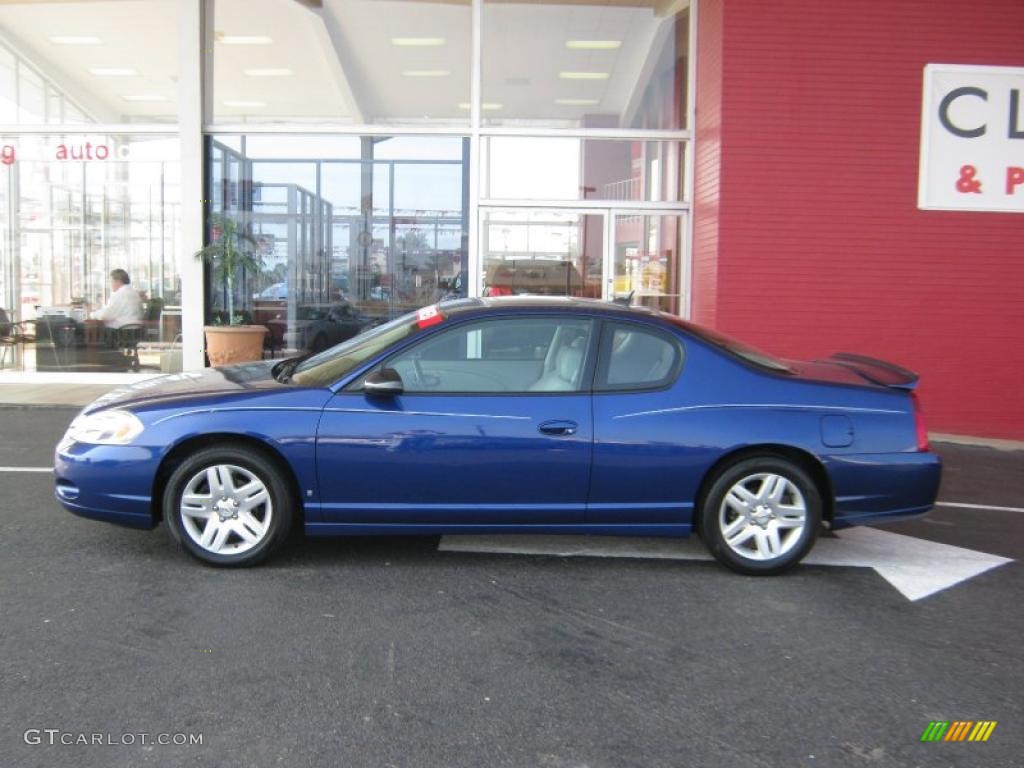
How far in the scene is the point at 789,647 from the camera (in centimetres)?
414

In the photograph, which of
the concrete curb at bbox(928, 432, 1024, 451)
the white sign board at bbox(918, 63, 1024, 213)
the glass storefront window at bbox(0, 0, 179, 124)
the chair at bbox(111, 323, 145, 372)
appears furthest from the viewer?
the chair at bbox(111, 323, 145, 372)

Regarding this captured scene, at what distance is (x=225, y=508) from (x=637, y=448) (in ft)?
7.14

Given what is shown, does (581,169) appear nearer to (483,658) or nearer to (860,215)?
(860,215)

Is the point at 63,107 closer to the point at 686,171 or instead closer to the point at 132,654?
the point at 686,171

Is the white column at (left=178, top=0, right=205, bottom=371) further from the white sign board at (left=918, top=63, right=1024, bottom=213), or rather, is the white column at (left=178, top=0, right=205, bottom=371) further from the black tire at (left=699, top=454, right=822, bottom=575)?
the black tire at (left=699, top=454, right=822, bottom=575)

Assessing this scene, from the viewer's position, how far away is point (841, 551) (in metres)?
5.66

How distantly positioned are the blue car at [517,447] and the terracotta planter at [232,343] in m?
6.50

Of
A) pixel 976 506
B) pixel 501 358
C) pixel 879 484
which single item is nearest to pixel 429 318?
pixel 501 358

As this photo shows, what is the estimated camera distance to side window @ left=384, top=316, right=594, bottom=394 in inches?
200

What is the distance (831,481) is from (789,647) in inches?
48.1

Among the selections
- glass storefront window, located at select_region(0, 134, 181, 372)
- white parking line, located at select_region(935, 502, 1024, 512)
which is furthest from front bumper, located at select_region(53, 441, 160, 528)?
glass storefront window, located at select_region(0, 134, 181, 372)

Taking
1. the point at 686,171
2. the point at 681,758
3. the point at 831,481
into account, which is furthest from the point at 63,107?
the point at 681,758

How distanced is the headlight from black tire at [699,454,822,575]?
3.04 meters

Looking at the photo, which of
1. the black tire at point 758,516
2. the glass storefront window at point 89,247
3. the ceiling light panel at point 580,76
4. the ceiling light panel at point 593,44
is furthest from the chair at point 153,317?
the black tire at point 758,516
